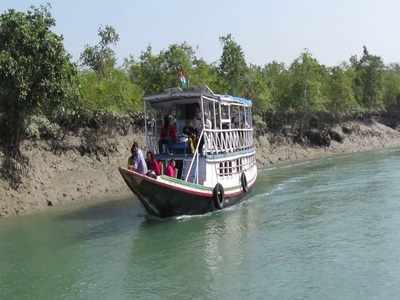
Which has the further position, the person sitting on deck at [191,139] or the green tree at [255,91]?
the green tree at [255,91]

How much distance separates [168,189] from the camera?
22203 millimetres

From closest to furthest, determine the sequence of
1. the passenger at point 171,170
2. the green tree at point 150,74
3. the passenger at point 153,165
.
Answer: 1. the passenger at point 153,165
2. the passenger at point 171,170
3. the green tree at point 150,74

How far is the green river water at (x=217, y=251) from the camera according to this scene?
48.1ft

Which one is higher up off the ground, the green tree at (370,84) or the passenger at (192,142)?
the green tree at (370,84)

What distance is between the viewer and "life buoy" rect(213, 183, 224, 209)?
81.6 ft

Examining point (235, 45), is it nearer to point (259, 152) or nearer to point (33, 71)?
point (259, 152)

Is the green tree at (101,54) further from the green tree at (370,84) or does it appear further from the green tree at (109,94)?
the green tree at (370,84)

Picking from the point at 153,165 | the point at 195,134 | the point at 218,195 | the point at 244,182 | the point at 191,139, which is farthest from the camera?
the point at 244,182

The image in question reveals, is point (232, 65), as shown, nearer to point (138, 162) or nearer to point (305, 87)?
point (305, 87)

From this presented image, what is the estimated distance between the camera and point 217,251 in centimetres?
1812

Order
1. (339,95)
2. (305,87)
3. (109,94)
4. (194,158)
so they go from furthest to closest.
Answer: (339,95) → (305,87) → (109,94) → (194,158)

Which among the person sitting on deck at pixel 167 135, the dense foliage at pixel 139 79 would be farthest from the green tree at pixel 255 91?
the person sitting on deck at pixel 167 135

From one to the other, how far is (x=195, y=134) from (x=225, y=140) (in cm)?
248

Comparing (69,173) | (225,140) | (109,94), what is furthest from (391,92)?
(69,173)
